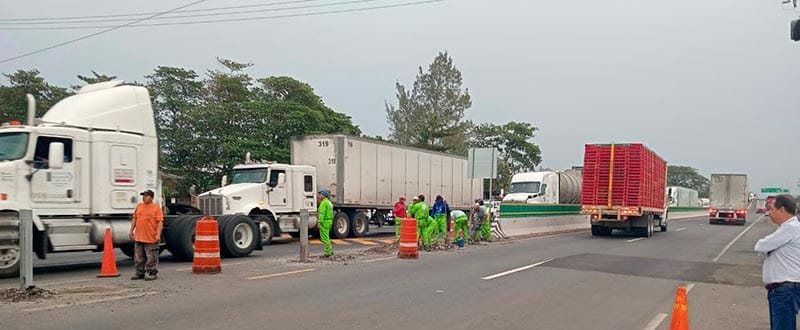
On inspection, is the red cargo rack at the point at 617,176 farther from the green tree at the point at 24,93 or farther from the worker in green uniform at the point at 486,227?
the green tree at the point at 24,93

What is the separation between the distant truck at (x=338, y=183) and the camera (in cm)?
1947

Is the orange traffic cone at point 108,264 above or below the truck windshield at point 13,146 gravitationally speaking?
below

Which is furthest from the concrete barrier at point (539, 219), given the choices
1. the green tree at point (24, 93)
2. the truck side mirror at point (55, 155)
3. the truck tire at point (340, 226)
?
the green tree at point (24, 93)

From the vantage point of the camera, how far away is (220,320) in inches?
298

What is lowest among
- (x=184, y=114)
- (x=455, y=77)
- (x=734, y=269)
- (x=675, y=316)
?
(x=734, y=269)

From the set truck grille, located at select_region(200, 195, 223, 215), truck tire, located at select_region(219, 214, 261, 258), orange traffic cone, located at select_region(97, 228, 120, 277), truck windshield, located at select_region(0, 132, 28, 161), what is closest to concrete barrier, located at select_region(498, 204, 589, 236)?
truck grille, located at select_region(200, 195, 223, 215)

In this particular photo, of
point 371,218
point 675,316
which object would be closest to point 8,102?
point 371,218

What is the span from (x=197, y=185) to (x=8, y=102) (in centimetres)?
1035

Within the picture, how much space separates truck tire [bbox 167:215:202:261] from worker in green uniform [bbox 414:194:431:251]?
603 cm

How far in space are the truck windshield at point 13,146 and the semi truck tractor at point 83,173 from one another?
0.06ft

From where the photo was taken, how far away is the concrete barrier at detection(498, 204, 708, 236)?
24286mm

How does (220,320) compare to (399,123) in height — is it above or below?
below

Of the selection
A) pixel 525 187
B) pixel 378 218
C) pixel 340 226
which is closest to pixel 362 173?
pixel 340 226

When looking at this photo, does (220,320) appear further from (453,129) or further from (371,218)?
(453,129)
